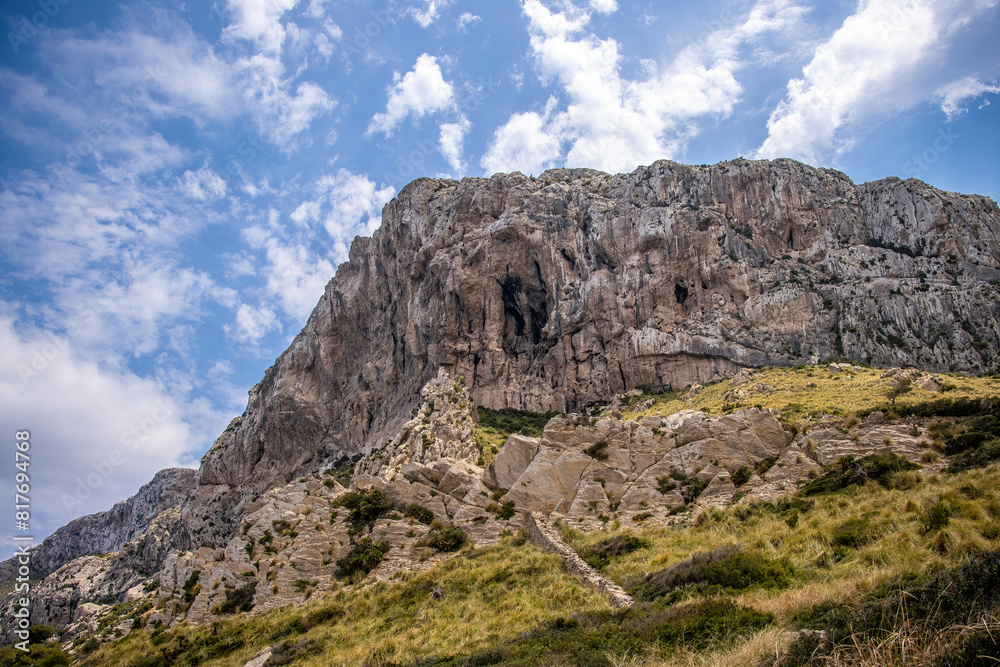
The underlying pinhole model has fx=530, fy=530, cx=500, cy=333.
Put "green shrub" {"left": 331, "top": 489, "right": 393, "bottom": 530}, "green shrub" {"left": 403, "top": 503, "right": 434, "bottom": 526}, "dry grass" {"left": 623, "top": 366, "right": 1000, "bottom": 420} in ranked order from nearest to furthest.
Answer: "green shrub" {"left": 331, "top": 489, "right": 393, "bottom": 530} → "green shrub" {"left": 403, "top": 503, "right": 434, "bottom": 526} → "dry grass" {"left": 623, "top": 366, "right": 1000, "bottom": 420}

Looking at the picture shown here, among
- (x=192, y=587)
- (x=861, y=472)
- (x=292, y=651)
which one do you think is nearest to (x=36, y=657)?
(x=192, y=587)

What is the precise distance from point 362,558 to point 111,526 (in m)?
147

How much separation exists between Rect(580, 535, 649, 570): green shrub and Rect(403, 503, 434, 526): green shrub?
32.6 feet

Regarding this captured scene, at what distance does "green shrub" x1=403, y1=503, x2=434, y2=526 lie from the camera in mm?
28656

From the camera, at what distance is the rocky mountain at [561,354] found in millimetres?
26922

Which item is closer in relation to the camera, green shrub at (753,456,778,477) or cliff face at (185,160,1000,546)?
green shrub at (753,456,778,477)

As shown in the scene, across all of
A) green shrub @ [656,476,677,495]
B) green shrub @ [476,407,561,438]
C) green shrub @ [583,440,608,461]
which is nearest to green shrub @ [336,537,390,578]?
green shrub @ [583,440,608,461]

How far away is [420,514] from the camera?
28953 mm

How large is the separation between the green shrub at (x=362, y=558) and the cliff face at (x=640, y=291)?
134 feet

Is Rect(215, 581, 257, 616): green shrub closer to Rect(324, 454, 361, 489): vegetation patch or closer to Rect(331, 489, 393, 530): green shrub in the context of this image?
Rect(331, 489, 393, 530): green shrub

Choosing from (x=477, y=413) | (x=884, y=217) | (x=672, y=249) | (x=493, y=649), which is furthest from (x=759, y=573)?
(x=884, y=217)

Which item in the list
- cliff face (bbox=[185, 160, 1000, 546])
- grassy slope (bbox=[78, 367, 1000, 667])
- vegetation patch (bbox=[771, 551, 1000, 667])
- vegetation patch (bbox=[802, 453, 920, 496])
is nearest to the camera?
vegetation patch (bbox=[771, 551, 1000, 667])

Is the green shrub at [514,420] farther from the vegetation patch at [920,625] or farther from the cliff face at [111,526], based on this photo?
the cliff face at [111,526]

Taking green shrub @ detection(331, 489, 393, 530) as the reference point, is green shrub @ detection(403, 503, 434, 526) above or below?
below
